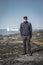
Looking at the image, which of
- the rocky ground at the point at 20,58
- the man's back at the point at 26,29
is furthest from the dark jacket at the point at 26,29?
the rocky ground at the point at 20,58

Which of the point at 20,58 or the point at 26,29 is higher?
the point at 26,29

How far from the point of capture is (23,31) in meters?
7.14

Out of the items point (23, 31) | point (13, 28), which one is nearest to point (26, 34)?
point (23, 31)

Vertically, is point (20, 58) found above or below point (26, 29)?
below

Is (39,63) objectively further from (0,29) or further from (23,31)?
(0,29)

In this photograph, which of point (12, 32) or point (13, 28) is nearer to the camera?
point (13, 28)

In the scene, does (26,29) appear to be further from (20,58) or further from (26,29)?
(20,58)

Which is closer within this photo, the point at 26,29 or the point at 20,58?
the point at 20,58

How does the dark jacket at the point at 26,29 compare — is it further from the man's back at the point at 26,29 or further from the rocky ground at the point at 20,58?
the rocky ground at the point at 20,58

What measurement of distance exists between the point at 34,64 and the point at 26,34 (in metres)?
2.00

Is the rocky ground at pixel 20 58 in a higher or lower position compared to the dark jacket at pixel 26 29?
lower

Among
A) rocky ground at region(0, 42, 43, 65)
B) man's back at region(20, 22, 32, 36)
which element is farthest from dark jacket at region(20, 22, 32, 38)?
rocky ground at region(0, 42, 43, 65)

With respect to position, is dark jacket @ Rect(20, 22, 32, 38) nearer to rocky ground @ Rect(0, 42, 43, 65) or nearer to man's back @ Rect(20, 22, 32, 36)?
man's back @ Rect(20, 22, 32, 36)

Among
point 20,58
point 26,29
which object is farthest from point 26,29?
point 20,58
